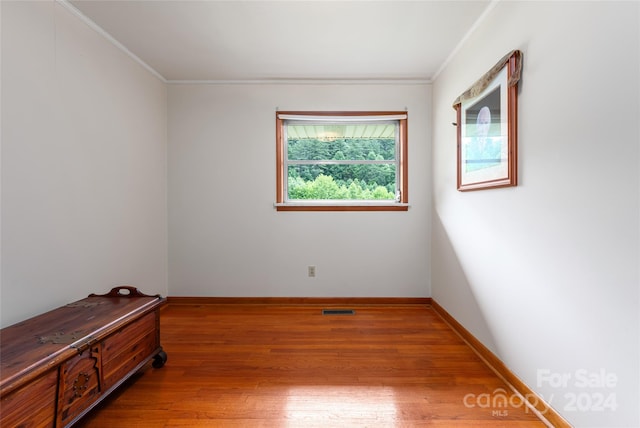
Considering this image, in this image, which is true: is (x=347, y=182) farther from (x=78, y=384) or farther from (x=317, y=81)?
(x=78, y=384)

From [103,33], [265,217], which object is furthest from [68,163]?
[265,217]

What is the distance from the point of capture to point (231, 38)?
230 centimetres

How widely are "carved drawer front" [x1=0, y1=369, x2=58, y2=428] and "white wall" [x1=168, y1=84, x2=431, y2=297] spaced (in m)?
1.97

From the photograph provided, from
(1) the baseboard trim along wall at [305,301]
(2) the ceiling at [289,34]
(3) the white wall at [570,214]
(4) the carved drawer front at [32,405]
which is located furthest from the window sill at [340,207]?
(4) the carved drawer front at [32,405]

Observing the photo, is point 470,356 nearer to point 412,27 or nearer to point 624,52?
point 624,52

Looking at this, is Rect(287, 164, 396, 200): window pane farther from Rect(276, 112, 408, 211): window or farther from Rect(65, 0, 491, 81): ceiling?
Rect(65, 0, 491, 81): ceiling

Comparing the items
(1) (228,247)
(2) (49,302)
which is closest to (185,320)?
(1) (228,247)

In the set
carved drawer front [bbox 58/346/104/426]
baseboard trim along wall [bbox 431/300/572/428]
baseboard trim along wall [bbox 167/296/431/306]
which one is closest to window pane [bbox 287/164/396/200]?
baseboard trim along wall [bbox 167/296/431/306]

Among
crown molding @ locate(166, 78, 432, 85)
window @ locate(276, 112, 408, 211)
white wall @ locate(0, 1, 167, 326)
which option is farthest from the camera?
window @ locate(276, 112, 408, 211)

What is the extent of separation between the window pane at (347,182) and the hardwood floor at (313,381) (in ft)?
4.37

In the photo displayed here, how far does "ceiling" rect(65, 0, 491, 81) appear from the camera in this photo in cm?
195

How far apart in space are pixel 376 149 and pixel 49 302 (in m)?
2.99

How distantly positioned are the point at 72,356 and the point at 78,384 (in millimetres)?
165

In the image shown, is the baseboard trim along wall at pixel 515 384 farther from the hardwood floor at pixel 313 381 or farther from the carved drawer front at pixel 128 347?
the carved drawer front at pixel 128 347
